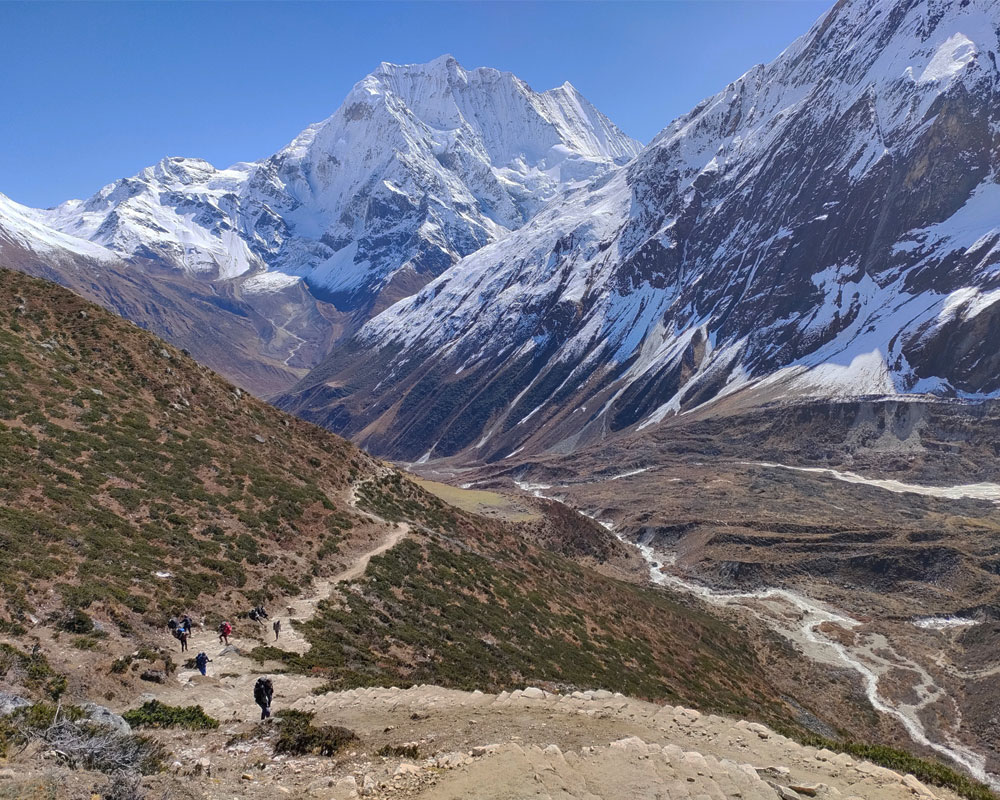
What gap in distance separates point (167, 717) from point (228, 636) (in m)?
8.88

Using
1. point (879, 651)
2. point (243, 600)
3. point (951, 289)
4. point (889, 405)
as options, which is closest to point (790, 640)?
point (879, 651)

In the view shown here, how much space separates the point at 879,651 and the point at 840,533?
36.7 meters

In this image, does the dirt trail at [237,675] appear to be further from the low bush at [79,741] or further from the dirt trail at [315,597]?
the low bush at [79,741]

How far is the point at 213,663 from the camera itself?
24.3m

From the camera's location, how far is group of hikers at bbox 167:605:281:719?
19375 mm

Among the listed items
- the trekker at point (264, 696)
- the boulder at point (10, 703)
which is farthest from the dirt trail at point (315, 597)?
the boulder at point (10, 703)

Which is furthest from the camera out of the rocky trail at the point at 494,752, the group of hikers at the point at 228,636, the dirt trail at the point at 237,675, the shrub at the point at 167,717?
the dirt trail at the point at 237,675

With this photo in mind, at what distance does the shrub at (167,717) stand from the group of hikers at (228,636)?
→ 1400mm

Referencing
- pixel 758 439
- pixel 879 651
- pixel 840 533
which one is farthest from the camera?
pixel 758 439

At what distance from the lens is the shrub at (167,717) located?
58.4ft

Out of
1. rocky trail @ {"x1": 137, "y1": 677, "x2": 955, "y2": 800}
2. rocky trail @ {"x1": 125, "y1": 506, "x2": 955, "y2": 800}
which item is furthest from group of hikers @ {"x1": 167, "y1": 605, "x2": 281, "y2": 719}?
rocky trail @ {"x1": 137, "y1": 677, "x2": 955, "y2": 800}

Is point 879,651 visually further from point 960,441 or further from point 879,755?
point 960,441

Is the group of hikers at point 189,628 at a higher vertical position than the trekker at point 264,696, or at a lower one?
higher

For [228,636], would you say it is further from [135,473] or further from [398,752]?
[135,473]
